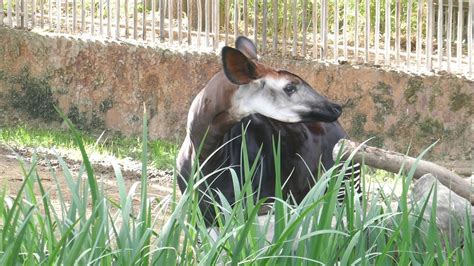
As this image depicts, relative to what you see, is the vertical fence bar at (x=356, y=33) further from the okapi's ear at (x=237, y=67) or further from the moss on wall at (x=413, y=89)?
the okapi's ear at (x=237, y=67)

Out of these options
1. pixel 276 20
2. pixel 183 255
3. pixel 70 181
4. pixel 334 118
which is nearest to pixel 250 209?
pixel 183 255

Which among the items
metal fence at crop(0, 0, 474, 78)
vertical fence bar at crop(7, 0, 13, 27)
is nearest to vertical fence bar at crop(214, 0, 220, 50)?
metal fence at crop(0, 0, 474, 78)

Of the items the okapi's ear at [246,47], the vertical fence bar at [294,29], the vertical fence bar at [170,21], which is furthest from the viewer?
the vertical fence bar at [170,21]

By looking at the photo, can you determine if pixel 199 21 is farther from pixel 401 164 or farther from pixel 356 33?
pixel 401 164

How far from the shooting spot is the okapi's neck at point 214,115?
4.75 meters

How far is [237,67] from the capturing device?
4676 mm

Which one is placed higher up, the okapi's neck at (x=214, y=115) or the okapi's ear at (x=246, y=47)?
the okapi's ear at (x=246, y=47)

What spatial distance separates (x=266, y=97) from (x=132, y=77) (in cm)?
657

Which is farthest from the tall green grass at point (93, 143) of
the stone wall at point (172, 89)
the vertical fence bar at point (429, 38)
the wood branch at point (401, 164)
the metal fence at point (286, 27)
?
the wood branch at point (401, 164)

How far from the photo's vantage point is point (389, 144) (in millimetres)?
10328

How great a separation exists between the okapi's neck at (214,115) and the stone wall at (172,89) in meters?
5.31

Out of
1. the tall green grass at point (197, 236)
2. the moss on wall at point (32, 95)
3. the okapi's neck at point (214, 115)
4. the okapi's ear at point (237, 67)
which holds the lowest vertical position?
the moss on wall at point (32, 95)

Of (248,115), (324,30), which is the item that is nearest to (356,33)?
(324,30)

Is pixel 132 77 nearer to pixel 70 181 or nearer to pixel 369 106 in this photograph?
pixel 369 106
